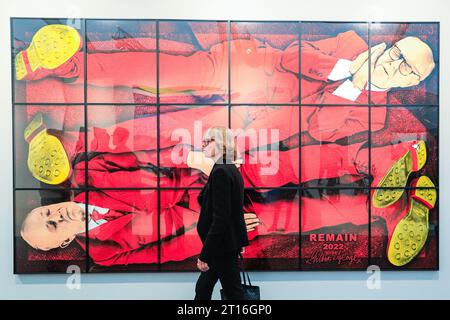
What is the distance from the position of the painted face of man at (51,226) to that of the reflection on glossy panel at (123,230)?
124 mm

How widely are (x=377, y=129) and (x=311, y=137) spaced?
21.8 inches

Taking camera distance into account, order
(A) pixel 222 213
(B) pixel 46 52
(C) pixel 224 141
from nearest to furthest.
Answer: (A) pixel 222 213
(C) pixel 224 141
(B) pixel 46 52

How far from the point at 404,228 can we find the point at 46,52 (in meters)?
3.29

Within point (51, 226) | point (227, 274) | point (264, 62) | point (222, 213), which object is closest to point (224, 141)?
point (222, 213)

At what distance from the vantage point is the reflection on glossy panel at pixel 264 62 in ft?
11.2

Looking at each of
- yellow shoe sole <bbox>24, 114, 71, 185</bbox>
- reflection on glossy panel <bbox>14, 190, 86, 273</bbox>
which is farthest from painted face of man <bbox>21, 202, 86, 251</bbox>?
yellow shoe sole <bbox>24, 114, 71, 185</bbox>

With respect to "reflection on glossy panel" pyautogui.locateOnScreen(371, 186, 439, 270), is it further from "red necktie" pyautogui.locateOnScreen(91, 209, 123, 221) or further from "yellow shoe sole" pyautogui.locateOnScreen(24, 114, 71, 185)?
"yellow shoe sole" pyautogui.locateOnScreen(24, 114, 71, 185)

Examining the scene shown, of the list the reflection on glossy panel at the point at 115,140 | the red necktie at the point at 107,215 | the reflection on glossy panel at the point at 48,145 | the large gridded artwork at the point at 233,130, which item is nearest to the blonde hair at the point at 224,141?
the large gridded artwork at the point at 233,130

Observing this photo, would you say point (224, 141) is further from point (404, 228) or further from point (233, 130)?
point (404, 228)

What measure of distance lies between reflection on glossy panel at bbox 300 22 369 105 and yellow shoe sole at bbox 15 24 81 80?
195 centimetres

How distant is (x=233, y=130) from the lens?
3410mm

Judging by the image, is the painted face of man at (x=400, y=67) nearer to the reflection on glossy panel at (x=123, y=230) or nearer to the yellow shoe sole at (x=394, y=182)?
the yellow shoe sole at (x=394, y=182)

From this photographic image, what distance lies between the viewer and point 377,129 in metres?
3.45

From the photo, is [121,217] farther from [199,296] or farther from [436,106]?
[436,106]
